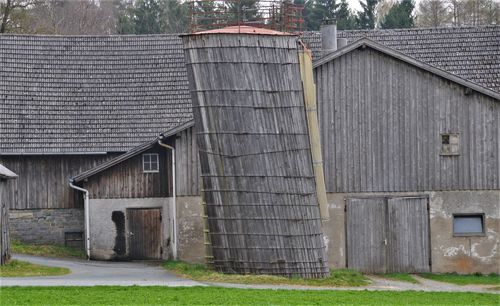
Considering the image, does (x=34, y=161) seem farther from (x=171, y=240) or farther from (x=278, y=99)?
(x=278, y=99)

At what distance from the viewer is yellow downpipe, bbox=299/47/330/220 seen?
3662 centimetres

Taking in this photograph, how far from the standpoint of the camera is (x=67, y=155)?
47.4 metres

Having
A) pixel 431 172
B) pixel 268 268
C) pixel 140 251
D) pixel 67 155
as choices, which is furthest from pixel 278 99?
pixel 67 155

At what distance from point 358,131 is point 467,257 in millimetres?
5235

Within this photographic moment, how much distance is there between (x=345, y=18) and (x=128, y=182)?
45.5 m

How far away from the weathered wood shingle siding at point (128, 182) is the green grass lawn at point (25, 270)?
6.24m

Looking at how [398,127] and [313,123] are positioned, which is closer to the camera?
[313,123]

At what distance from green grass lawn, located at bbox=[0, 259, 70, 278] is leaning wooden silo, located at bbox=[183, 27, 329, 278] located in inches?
197

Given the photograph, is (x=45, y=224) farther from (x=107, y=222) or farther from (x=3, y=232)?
(x=3, y=232)

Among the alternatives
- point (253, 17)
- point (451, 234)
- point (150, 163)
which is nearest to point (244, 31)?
point (253, 17)

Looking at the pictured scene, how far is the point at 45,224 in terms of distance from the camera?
47.8 meters

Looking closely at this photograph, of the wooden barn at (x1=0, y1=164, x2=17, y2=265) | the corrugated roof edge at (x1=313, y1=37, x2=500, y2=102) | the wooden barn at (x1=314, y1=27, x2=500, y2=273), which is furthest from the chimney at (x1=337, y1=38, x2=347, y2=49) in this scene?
the wooden barn at (x1=0, y1=164, x2=17, y2=265)

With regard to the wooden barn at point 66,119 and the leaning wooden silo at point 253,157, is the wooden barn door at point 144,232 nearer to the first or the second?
the wooden barn at point 66,119

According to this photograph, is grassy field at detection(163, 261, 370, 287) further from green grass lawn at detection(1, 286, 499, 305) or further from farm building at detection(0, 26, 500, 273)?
farm building at detection(0, 26, 500, 273)
